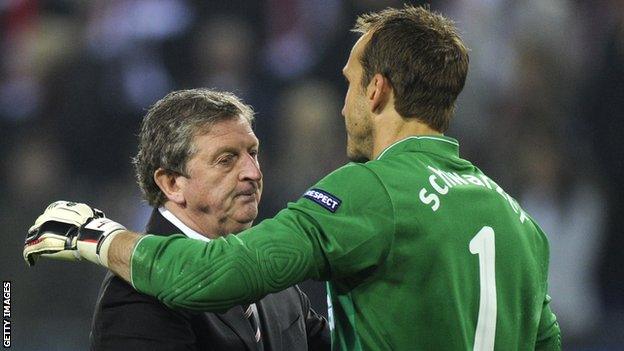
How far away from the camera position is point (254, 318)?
2738mm

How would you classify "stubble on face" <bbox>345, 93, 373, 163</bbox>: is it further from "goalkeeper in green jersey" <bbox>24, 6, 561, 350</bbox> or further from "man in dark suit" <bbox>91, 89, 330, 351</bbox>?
"man in dark suit" <bbox>91, 89, 330, 351</bbox>

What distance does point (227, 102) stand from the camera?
9.41 feet

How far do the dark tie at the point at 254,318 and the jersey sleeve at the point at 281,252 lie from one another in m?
0.50

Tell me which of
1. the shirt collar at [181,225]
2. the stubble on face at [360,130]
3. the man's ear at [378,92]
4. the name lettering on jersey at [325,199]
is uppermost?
the man's ear at [378,92]

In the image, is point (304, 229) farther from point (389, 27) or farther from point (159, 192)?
point (159, 192)

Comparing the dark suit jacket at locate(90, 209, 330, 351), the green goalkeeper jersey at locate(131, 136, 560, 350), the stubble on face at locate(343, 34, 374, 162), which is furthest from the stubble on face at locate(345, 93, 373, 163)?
the dark suit jacket at locate(90, 209, 330, 351)

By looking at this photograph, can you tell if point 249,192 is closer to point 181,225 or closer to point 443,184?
point 181,225

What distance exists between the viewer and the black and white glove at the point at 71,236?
2.28 metres

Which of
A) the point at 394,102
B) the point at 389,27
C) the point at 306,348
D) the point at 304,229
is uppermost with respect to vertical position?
the point at 389,27

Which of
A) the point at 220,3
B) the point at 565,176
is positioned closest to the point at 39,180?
the point at 220,3

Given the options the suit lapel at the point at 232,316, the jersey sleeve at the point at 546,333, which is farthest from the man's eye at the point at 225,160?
the jersey sleeve at the point at 546,333

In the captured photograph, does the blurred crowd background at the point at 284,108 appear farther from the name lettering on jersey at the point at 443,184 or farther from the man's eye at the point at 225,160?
the name lettering on jersey at the point at 443,184

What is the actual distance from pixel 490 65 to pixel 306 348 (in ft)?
12.8

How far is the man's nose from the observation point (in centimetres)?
286
